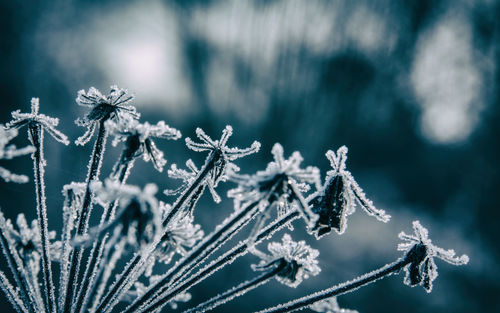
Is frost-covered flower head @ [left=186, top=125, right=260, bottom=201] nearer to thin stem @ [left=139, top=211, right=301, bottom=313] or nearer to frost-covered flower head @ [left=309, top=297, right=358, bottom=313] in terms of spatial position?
thin stem @ [left=139, top=211, right=301, bottom=313]

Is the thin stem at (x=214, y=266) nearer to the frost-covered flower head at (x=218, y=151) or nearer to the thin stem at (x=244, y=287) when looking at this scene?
the thin stem at (x=244, y=287)

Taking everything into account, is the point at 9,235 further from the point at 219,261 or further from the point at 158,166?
the point at 219,261

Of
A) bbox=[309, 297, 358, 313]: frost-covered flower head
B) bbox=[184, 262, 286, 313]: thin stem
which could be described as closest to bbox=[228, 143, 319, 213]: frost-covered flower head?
bbox=[184, 262, 286, 313]: thin stem

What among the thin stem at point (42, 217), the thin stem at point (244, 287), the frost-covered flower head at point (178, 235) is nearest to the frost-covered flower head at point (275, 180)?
the thin stem at point (244, 287)

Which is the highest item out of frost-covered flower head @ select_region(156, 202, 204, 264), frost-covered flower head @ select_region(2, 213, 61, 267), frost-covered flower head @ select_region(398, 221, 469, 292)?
frost-covered flower head @ select_region(398, 221, 469, 292)

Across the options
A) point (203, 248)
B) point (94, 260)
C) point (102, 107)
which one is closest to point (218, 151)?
point (203, 248)

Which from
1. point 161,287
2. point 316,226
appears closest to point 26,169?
point 161,287
